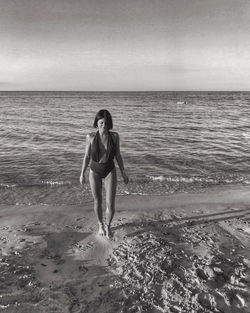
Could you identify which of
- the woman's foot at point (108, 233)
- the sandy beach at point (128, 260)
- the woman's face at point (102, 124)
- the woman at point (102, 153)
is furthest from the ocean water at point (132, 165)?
the woman's face at point (102, 124)

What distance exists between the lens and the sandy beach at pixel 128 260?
10.4 feet

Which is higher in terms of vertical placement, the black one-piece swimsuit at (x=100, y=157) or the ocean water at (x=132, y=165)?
the black one-piece swimsuit at (x=100, y=157)

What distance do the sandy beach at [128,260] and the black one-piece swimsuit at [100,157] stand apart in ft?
4.05

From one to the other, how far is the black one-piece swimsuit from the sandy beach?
123cm

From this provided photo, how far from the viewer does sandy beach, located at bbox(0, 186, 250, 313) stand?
10.4ft

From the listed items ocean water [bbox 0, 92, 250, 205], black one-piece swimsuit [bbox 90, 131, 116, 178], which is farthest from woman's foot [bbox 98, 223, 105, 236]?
ocean water [bbox 0, 92, 250, 205]

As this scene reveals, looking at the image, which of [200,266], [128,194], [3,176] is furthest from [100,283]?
[3,176]

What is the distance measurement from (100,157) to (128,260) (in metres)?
1.62

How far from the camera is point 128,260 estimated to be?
3957 millimetres

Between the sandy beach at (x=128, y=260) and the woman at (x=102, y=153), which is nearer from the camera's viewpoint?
the sandy beach at (x=128, y=260)

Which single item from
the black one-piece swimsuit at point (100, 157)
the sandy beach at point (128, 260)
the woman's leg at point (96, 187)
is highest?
the black one-piece swimsuit at point (100, 157)

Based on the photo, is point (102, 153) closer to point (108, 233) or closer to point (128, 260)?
point (108, 233)

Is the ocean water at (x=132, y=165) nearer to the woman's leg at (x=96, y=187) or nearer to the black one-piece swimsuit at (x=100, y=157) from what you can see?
the woman's leg at (x=96, y=187)

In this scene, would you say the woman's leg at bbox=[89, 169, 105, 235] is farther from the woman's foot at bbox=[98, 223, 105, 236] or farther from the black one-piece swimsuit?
the woman's foot at bbox=[98, 223, 105, 236]
